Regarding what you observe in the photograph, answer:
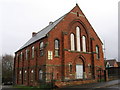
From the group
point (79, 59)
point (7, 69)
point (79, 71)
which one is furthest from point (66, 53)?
point (7, 69)

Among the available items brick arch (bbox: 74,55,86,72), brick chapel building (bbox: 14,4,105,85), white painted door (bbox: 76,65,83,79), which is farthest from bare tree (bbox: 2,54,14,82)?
brick arch (bbox: 74,55,86,72)

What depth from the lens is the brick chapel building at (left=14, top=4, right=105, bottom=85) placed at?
26.9 m

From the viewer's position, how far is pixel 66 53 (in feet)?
91.9

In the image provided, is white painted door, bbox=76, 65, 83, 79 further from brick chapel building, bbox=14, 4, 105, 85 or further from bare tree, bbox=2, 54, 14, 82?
bare tree, bbox=2, 54, 14, 82

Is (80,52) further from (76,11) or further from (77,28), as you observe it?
(76,11)

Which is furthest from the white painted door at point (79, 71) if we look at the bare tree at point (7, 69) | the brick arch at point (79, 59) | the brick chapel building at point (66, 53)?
the bare tree at point (7, 69)

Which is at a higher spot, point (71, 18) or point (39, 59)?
point (71, 18)

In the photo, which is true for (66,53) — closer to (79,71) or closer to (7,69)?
(79,71)

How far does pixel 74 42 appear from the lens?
3031 cm

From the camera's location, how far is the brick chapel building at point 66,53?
88.3 ft

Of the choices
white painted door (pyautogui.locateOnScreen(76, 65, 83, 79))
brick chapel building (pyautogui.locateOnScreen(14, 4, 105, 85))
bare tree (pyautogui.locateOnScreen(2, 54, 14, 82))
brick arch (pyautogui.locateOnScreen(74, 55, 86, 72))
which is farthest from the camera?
bare tree (pyautogui.locateOnScreen(2, 54, 14, 82))

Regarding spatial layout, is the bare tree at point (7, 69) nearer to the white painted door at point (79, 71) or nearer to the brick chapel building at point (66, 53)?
the brick chapel building at point (66, 53)

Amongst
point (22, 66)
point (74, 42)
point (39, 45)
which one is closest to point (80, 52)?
point (74, 42)

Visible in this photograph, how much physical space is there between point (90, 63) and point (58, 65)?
7.26 m
